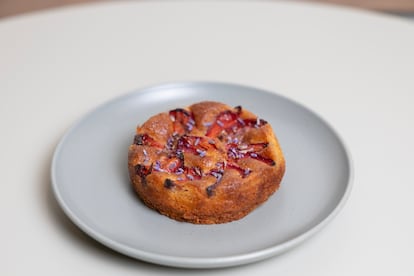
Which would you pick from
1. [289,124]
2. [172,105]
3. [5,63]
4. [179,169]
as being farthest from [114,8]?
[179,169]

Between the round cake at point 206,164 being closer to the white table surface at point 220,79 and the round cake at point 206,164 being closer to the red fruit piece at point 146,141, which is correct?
the red fruit piece at point 146,141

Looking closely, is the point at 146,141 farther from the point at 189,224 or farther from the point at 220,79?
the point at 220,79

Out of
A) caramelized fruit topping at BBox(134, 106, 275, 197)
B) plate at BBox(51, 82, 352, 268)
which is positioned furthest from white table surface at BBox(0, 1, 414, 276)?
caramelized fruit topping at BBox(134, 106, 275, 197)

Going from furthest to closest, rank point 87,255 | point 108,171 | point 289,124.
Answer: point 289,124 < point 108,171 < point 87,255

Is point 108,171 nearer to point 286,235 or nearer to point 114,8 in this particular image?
point 286,235

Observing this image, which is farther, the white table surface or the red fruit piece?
the red fruit piece

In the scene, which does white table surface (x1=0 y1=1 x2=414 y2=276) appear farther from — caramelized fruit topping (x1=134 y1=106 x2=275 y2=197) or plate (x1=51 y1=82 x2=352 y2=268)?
caramelized fruit topping (x1=134 y1=106 x2=275 y2=197)

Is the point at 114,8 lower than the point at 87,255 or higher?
higher
